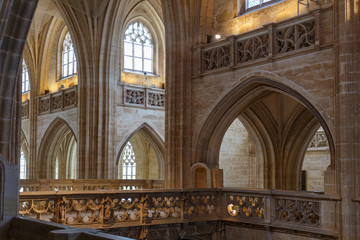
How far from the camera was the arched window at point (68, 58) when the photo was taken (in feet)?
75.0

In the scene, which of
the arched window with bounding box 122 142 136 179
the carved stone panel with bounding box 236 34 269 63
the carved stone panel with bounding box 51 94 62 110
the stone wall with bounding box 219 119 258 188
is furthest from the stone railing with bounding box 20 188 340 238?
the arched window with bounding box 122 142 136 179

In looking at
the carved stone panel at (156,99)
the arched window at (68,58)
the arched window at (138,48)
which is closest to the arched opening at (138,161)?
the arched window at (68,58)

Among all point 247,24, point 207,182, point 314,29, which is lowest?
point 207,182

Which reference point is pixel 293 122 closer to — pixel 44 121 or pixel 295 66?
pixel 295 66

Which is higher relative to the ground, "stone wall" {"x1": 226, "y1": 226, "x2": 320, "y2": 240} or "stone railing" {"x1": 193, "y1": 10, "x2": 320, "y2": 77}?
"stone railing" {"x1": 193, "y1": 10, "x2": 320, "y2": 77}

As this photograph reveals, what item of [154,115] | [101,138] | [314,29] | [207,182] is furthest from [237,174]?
[314,29]

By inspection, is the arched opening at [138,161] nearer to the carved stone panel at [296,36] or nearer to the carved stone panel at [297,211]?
the carved stone panel at [296,36]

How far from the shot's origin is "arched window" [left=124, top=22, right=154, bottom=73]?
21141 mm

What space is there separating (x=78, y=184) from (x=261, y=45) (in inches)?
301

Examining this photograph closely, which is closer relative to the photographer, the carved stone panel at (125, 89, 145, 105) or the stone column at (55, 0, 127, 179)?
the stone column at (55, 0, 127, 179)

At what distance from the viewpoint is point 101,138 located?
19047 mm

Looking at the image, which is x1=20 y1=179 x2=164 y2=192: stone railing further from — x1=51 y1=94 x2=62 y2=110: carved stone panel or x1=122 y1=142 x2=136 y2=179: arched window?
x1=122 y1=142 x2=136 y2=179: arched window

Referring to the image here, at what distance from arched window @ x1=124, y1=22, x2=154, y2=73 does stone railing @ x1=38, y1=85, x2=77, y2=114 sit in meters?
2.57

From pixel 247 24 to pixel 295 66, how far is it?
2941mm
